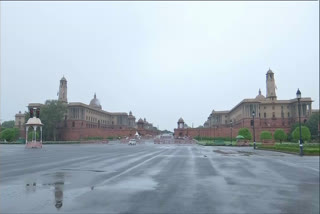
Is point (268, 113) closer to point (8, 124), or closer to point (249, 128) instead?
point (249, 128)

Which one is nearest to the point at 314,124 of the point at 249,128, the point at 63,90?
the point at 249,128

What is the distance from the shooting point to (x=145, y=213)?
6348 millimetres

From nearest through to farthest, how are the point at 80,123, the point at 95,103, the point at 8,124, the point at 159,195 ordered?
the point at 159,195 < the point at 80,123 < the point at 95,103 < the point at 8,124

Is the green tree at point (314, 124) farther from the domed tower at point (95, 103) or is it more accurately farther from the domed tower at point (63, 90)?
the domed tower at point (95, 103)

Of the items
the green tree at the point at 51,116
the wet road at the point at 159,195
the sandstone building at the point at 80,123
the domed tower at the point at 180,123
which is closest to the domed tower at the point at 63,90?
the sandstone building at the point at 80,123

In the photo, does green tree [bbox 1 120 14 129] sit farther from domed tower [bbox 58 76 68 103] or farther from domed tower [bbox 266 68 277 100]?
domed tower [bbox 266 68 277 100]

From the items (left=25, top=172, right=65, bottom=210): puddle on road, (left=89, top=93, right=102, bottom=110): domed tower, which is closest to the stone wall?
(left=89, top=93, right=102, bottom=110): domed tower

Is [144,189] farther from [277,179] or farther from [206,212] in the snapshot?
[277,179]

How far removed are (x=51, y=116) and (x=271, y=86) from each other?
77.0m

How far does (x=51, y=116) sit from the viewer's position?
91.1 meters

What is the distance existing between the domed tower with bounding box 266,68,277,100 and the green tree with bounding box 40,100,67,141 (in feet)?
237

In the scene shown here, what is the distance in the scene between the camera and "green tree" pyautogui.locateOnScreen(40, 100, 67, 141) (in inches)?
3566

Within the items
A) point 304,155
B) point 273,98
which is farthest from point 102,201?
point 273,98

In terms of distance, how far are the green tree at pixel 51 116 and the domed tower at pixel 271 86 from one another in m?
72.2
